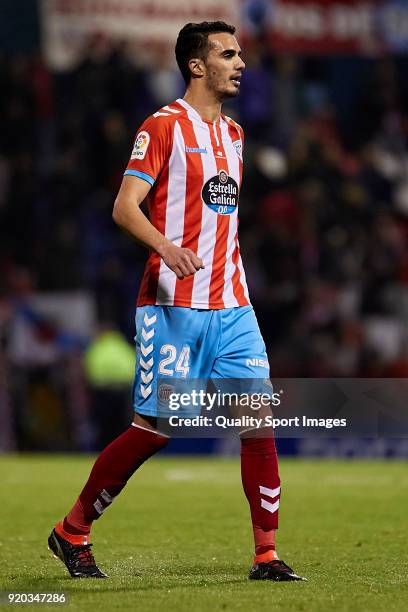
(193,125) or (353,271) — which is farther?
(353,271)

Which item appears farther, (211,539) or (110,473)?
(211,539)

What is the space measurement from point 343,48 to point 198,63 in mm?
11802

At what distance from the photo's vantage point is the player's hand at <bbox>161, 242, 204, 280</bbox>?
5312 millimetres

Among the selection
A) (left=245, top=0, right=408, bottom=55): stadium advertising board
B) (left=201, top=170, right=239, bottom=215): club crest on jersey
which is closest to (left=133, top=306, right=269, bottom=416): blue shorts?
(left=201, top=170, right=239, bottom=215): club crest on jersey

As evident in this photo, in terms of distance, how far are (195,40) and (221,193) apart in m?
0.69

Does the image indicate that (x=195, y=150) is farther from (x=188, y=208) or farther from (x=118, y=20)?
(x=118, y=20)

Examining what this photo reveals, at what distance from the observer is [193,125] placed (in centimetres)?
583

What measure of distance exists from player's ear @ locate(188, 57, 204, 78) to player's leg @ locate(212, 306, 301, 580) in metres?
1.08

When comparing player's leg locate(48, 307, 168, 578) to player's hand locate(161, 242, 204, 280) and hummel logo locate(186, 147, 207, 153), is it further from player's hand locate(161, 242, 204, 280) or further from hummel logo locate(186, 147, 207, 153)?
hummel logo locate(186, 147, 207, 153)

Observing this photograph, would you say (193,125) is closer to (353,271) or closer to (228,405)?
(228,405)

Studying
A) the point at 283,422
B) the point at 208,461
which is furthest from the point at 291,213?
the point at 283,422

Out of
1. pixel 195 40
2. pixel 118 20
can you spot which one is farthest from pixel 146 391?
pixel 118 20

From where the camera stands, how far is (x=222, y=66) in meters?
5.86

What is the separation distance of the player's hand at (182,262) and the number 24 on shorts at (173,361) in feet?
1.33
